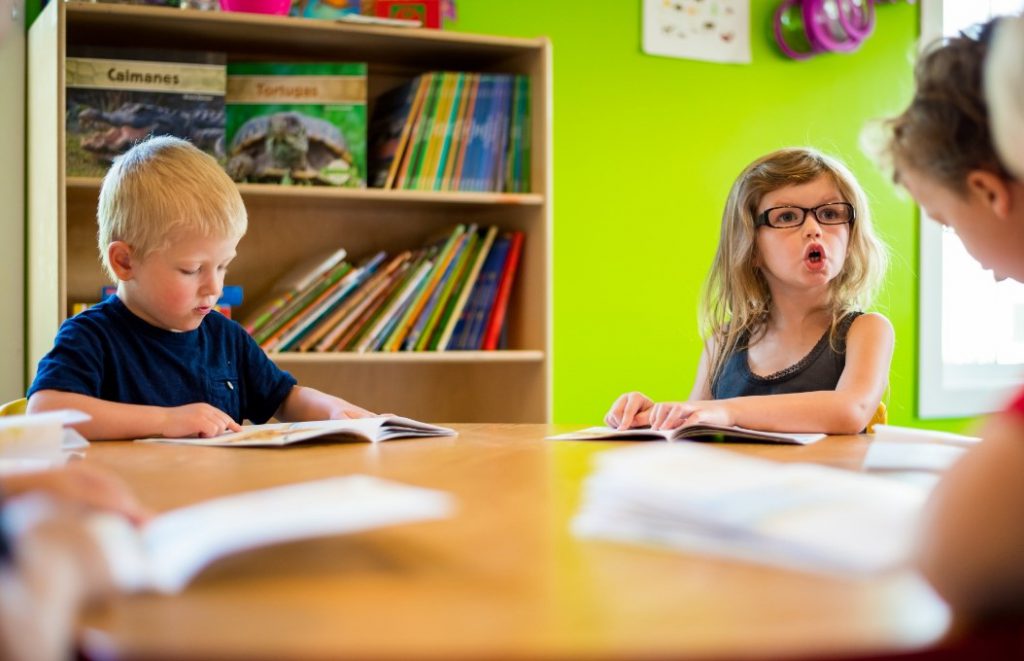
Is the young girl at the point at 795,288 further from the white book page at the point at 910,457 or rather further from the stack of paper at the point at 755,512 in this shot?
the stack of paper at the point at 755,512

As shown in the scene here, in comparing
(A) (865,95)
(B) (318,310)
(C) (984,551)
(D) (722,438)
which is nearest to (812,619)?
(C) (984,551)

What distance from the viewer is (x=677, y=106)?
3.01 metres

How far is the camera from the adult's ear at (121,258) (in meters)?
1.68

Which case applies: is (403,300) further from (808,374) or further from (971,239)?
(971,239)

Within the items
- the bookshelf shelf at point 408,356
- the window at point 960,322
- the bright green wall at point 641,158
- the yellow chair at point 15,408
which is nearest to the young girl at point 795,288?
the bookshelf shelf at point 408,356

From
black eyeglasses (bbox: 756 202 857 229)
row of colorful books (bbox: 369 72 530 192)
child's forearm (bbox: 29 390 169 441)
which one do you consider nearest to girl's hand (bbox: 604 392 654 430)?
black eyeglasses (bbox: 756 202 857 229)

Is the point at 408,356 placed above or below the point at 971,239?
below

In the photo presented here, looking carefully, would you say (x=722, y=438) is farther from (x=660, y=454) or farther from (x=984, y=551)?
(x=984, y=551)

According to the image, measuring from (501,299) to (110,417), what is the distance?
3.88 feet

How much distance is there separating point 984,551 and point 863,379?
1.13 metres

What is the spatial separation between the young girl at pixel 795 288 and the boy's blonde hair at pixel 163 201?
82cm

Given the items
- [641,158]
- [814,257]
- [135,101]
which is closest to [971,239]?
[814,257]

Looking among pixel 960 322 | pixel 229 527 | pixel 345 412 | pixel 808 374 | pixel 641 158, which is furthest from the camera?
pixel 960 322

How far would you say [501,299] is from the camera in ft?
8.33
